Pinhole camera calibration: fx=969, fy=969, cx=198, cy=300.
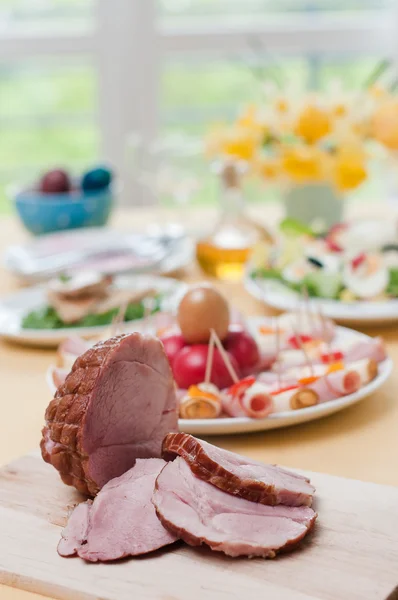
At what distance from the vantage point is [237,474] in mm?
1219

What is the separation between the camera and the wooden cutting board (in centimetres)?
110

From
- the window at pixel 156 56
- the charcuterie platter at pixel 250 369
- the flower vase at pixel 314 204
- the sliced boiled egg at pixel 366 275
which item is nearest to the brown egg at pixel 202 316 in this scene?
the charcuterie platter at pixel 250 369

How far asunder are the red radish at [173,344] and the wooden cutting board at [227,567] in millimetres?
457

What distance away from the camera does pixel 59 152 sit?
5387 millimetres

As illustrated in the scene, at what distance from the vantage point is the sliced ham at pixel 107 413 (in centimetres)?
129

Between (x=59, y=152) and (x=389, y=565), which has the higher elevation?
(x=389, y=565)

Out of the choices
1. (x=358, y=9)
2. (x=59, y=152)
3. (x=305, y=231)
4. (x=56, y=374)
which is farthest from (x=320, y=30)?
(x=56, y=374)

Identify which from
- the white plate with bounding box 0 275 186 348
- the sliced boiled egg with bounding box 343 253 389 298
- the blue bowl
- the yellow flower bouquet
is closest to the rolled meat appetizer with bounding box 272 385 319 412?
the white plate with bounding box 0 275 186 348

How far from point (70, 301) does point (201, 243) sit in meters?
0.61

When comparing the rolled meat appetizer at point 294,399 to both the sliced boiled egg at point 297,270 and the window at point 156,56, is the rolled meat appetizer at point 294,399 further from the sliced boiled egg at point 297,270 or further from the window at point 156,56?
the window at point 156,56

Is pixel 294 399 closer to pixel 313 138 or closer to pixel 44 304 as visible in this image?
pixel 44 304

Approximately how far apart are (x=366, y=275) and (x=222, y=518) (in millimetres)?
1202

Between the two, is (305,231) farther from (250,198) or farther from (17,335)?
(250,198)

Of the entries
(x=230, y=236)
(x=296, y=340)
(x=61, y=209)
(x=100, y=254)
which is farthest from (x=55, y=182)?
(x=296, y=340)
